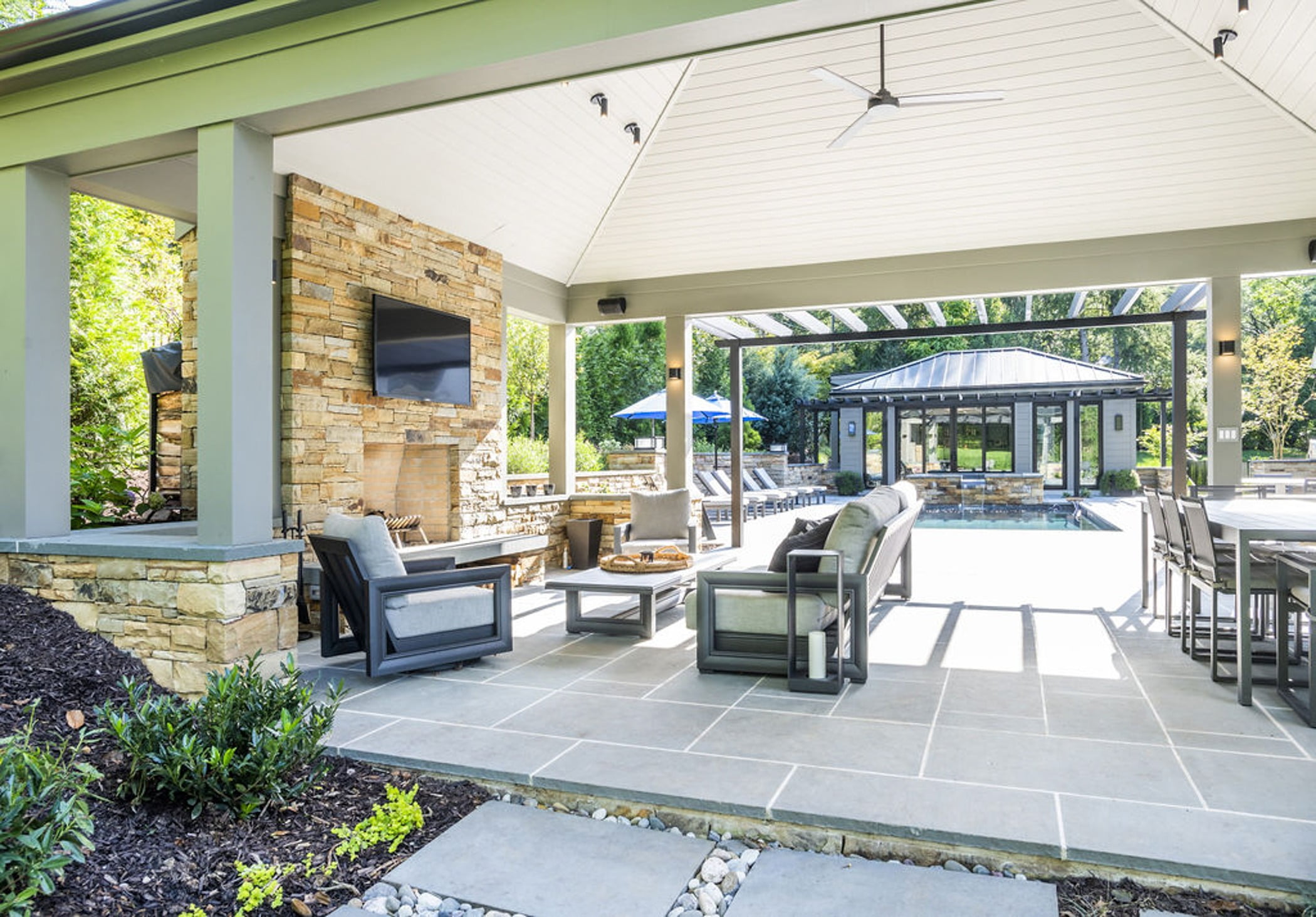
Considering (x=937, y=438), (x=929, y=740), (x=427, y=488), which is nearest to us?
(x=929, y=740)

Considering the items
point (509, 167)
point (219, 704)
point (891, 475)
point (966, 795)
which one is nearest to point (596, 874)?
point (966, 795)

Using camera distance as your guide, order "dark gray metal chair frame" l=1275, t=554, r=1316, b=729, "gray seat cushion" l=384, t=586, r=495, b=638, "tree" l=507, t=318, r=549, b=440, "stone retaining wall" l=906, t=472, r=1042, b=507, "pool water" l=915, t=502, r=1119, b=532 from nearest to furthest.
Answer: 1. "dark gray metal chair frame" l=1275, t=554, r=1316, b=729
2. "gray seat cushion" l=384, t=586, r=495, b=638
3. "pool water" l=915, t=502, r=1119, b=532
4. "stone retaining wall" l=906, t=472, r=1042, b=507
5. "tree" l=507, t=318, r=549, b=440

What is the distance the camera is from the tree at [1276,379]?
1905cm

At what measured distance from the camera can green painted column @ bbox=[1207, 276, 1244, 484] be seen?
798 centimetres

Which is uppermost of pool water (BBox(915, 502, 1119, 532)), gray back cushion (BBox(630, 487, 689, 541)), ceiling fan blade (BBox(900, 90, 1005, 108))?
ceiling fan blade (BBox(900, 90, 1005, 108))

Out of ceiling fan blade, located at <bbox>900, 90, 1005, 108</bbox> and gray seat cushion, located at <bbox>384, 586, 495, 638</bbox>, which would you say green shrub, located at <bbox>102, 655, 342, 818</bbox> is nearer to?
gray seat cushion, located at <bbox>384, 586, 495, 638</bbox>

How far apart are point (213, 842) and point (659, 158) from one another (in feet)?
22.8

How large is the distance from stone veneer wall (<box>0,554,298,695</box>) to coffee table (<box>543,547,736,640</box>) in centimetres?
176

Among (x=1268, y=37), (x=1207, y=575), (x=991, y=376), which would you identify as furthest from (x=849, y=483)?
(x=1207, y=575)

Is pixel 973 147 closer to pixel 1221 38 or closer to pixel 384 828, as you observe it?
pixel 1221 38

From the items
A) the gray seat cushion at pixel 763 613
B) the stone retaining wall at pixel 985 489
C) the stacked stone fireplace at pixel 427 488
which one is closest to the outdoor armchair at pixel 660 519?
the stacked stone fireplace at pixel 427 488

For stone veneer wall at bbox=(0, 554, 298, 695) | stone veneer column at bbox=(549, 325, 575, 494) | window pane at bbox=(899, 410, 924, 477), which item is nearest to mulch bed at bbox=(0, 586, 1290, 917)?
stone veneer wall at bbox=(0, 554, 298, 695)

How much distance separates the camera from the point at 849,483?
68.0ft

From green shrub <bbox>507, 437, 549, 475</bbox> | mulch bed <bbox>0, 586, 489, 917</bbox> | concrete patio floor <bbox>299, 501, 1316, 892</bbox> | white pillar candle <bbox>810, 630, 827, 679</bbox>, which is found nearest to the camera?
mulch bed <bbox>0, 586, 489, 917</bbox>
